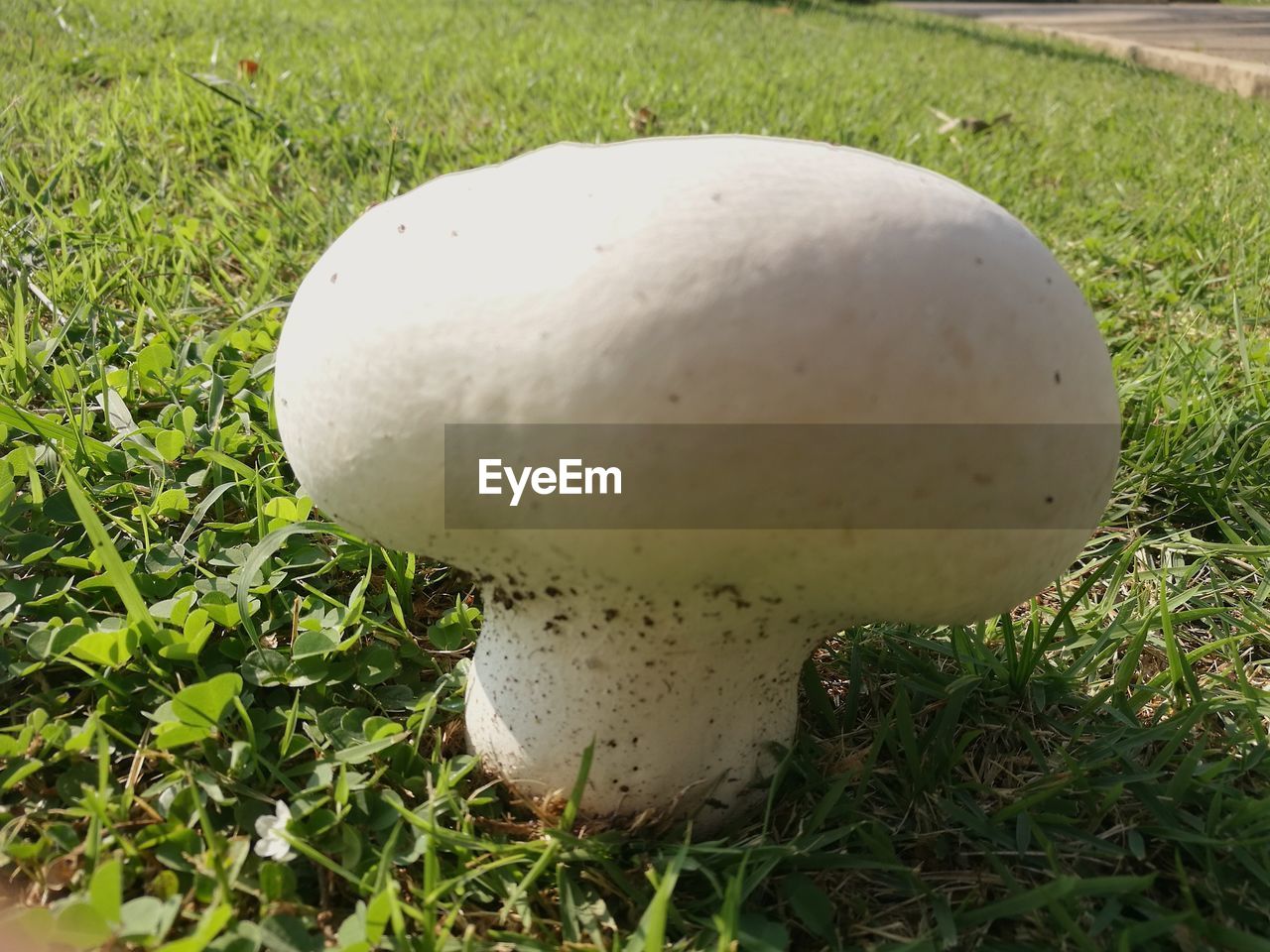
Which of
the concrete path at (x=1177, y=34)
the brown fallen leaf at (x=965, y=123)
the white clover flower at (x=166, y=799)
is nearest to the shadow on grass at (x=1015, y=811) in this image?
the white clover flower at (x=166, y=799)

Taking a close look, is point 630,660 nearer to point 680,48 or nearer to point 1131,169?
point 1131,169

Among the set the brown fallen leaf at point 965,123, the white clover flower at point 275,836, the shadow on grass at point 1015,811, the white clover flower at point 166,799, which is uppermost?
the brown fallen leaf at point 965,123

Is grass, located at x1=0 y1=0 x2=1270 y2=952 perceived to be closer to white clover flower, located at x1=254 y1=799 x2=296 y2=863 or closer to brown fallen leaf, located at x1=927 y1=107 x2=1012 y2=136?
white clover flower, located at x1=254 y1=799 x2=296 y2=863

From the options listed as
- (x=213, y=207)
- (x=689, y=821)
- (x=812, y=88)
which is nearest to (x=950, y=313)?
(x=689, y=821)

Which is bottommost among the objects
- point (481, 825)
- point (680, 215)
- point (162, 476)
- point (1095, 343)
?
point (481, 825)

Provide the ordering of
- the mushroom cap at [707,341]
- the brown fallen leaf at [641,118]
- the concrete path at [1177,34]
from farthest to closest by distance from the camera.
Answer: the concrete path at [1177,34] → the brown fallen leaf at [641,118] → the mushroom cap at [707,341]

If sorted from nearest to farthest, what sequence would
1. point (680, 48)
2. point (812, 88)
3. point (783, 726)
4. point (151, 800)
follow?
point (151, 800)
point (783, 726)
point (812, 88)
point (680, 48)

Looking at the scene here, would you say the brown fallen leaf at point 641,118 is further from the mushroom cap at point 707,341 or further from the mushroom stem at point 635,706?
the mushroom stem at point 635,706
